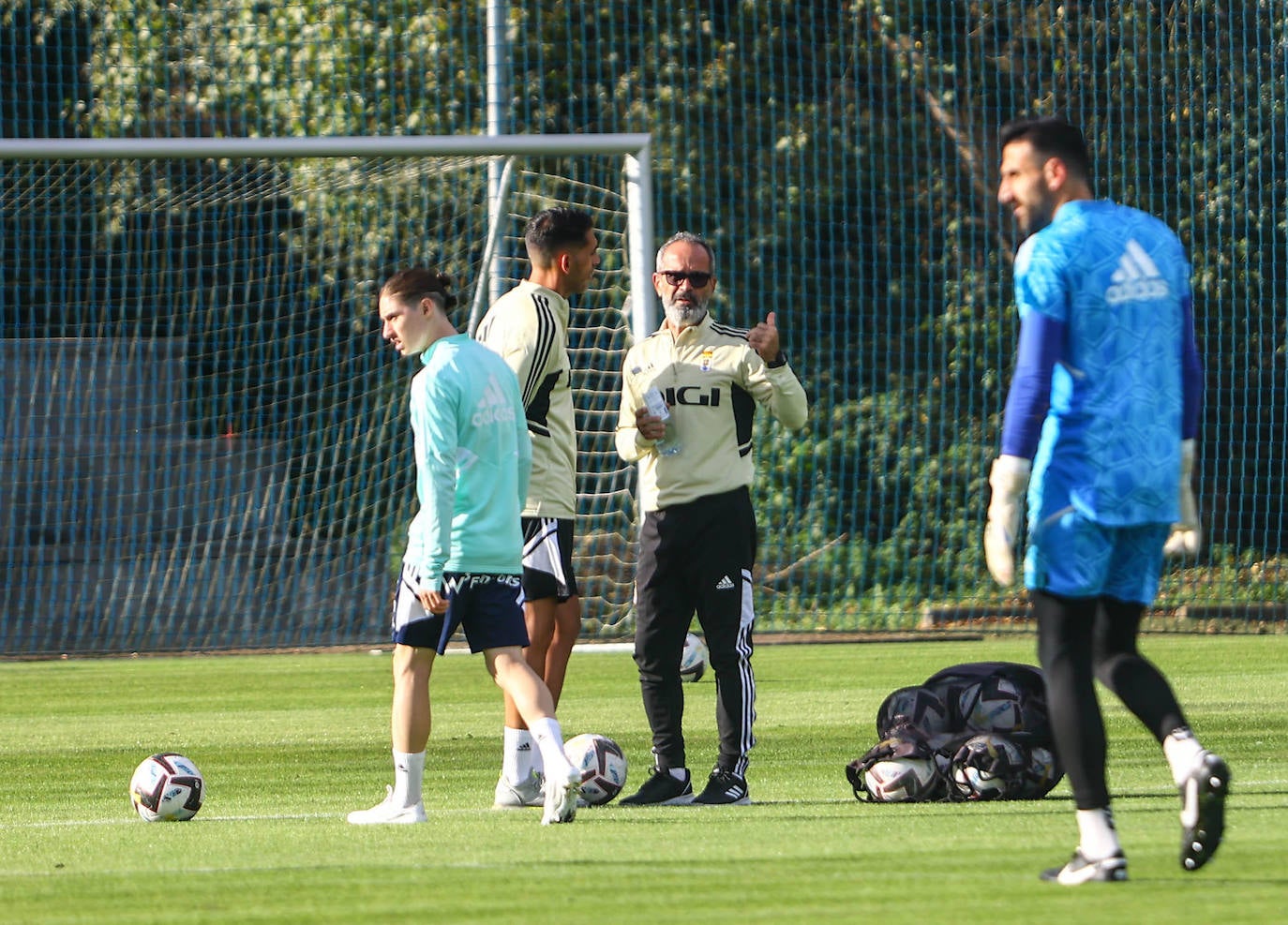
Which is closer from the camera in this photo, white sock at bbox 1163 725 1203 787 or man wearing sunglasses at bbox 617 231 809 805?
white sock at bbox 1163 725 1203 787

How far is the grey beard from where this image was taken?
7020 millimetres

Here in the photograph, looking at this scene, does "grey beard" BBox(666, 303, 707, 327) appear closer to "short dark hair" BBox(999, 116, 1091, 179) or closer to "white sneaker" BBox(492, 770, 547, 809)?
"white sneaker" BBox(492, 770, 547, 809)

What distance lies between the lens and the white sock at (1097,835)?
4.61 meters

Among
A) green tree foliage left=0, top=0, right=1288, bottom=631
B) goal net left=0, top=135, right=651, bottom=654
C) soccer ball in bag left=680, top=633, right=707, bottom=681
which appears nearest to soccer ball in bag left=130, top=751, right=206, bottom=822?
soccer ball in bag left=680, top=633, right=707, bottom=681

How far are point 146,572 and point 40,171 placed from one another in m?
3.47

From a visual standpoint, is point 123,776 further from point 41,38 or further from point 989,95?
point 989,95

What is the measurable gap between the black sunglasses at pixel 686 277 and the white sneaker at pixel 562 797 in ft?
6.21

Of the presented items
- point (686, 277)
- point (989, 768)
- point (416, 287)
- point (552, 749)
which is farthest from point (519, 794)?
point (686, 277)

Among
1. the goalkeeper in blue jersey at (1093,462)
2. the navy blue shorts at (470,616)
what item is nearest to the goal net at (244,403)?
the navy blue shorts at (470,616)

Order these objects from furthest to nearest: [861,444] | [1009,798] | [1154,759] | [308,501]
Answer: [861,444] → [308,501] → [1154,759] → [1009,798]

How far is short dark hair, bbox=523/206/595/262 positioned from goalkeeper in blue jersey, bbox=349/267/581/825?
880mm

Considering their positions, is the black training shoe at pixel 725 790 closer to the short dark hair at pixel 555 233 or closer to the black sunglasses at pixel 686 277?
the black sunglasses at pixel 686 277

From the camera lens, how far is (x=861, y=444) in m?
19.3

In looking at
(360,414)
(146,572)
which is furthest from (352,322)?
(146,572)
